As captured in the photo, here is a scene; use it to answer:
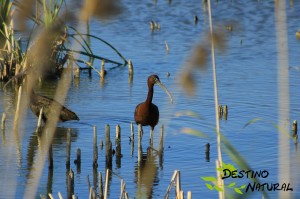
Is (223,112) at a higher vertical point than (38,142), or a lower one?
higher

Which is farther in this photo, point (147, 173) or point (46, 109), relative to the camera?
point (46, 109)

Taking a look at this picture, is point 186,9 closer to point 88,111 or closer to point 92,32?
point 92,32

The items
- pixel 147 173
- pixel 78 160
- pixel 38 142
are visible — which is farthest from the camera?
pixel 38 142

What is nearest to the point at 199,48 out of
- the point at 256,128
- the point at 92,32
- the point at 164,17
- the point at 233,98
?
the point at 256,128

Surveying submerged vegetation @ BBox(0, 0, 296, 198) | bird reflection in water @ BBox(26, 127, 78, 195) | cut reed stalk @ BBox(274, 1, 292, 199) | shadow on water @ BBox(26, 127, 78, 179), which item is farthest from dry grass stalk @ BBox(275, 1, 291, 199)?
shadow on water @ BBox(26, 127, 78, 179)

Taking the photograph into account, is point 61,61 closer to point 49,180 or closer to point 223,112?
point 223,112

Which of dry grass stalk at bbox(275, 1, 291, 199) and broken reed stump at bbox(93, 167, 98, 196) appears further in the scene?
broken reed stump at bbox(93, 167, 98, 196)

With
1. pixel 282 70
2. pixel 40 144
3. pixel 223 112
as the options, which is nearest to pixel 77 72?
pixel 223 112

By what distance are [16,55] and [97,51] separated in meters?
2.63

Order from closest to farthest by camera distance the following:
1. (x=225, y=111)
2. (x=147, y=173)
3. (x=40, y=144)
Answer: (x=147, y=173) → (x=40, y=144) → (x=225, y=111)

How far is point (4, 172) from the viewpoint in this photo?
655cm

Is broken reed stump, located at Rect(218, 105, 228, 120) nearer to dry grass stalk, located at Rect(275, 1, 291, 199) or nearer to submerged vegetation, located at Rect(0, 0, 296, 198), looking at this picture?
submerged vegetation, located at Rect(0, 0, 296, 198)

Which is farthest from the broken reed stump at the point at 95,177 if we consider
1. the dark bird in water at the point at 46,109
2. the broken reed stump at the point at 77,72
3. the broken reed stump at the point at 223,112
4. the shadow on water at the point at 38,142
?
the broken reed stump at the point at 77,72

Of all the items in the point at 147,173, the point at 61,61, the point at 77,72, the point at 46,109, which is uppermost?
the point at 61,61
